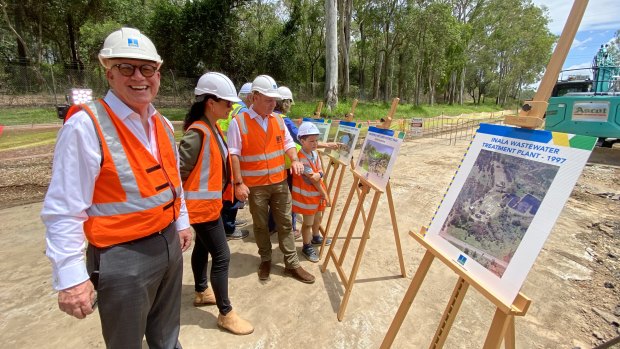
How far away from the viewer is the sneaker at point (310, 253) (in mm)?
3756

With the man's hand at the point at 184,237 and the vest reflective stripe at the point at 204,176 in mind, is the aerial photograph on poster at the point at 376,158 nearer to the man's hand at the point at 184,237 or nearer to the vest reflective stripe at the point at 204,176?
the vest reflective stripe at the point at 204,176

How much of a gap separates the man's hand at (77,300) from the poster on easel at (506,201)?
5.94 ft

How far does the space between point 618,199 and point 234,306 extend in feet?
24.4

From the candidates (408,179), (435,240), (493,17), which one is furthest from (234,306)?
(493,17)

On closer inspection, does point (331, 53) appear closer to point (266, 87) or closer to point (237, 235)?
point (237, 235)

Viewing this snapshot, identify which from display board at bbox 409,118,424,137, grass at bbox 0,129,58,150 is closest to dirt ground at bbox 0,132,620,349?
grass at bbox 0,129,58,150

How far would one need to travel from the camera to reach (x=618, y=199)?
6.04 metres

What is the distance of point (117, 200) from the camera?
1.36 meters

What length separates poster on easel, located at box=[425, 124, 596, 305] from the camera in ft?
4.62

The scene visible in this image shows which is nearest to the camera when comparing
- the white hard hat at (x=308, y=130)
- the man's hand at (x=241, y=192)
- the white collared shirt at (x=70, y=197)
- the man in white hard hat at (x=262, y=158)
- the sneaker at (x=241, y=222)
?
the white collared shirt at (x=70, y=197)

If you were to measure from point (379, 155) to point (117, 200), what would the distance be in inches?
90.0

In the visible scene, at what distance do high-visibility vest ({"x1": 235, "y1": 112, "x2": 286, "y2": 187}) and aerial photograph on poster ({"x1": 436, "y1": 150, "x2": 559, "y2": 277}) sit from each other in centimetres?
166

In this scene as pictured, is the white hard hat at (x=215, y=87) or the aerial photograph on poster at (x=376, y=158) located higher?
the white hard hat at (x=215, y=87)

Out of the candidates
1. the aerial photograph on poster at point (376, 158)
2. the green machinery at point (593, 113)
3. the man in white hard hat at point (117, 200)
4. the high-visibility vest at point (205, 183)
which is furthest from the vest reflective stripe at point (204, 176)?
the green machinery at point (593, 113)
